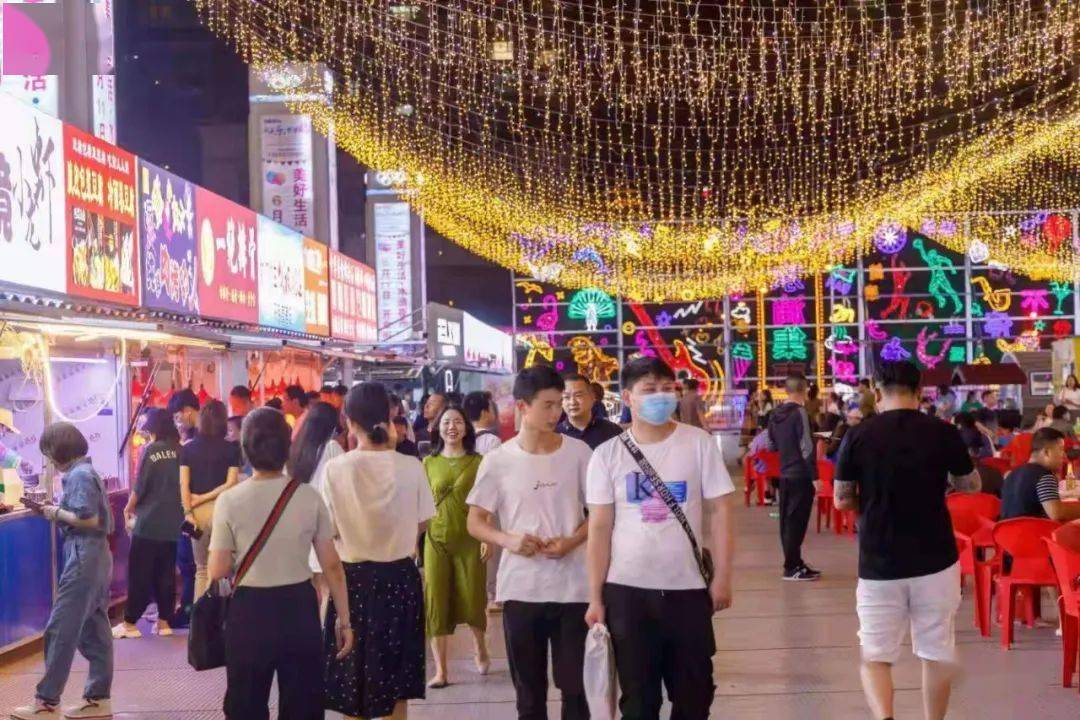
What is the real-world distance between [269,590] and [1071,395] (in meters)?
21.0

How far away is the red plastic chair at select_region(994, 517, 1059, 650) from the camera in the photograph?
8.90 m

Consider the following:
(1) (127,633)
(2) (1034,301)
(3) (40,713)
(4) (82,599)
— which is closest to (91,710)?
(3) (40,713)

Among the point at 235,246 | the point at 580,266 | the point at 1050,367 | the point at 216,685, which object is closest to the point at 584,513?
the point at 216,685

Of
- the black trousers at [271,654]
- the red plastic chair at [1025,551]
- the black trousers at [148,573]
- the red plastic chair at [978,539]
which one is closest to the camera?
the black trousers at [271,654]

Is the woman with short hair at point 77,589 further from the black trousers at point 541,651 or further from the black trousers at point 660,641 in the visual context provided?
the black trousers at point 660,641

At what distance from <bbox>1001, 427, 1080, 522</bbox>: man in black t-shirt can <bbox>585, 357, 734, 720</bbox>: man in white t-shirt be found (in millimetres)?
4478

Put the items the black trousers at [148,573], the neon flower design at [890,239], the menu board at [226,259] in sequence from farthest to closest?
1. the neon flower design at [890,239]
2. the menu board at [226,259]
3. the black trousers at [148,573]

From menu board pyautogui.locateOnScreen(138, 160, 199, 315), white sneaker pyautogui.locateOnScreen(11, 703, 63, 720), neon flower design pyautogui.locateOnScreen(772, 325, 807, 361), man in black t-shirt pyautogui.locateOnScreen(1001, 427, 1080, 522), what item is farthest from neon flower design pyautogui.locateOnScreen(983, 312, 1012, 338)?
white sneaker pyautogui.locateOnScreen(11, 703, 63, 720)

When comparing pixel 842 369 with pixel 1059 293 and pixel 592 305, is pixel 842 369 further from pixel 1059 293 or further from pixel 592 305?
pixel 592 305

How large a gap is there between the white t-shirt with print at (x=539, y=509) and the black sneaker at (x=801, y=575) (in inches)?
286

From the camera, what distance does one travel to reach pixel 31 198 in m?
10.5

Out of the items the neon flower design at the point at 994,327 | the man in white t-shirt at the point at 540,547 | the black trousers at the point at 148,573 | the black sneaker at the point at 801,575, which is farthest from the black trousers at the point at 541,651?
the neon flower design at the point at 994,327

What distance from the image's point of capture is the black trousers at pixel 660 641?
216 inches

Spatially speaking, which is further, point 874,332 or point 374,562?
point 874,332
